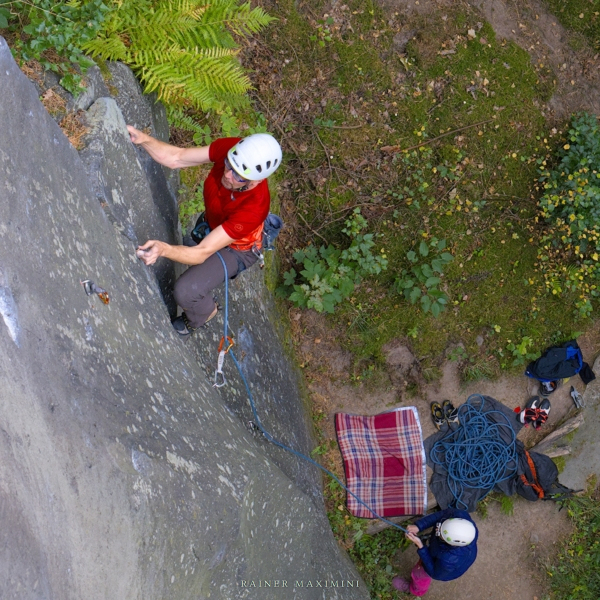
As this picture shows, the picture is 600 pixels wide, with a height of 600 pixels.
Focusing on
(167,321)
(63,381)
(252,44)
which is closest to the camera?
(63,381)

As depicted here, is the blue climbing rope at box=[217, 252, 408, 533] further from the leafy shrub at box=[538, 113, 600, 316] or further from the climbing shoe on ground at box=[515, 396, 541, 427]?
the leafy shrub at box=[538, 113, 600, 316]

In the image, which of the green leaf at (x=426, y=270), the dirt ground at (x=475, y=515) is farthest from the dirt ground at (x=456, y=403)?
the green leaf at (x=426, y=270)

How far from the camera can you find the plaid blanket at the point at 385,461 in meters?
7.39

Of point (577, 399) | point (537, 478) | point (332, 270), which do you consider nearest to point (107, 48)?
point (332, 270)

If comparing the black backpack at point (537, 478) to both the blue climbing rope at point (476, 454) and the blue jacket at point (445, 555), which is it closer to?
the blue climbing rope at point (476, 454)

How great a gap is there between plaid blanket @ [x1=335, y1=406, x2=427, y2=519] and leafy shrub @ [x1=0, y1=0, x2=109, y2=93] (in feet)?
17.3

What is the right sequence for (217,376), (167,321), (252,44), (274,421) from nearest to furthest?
(167,321), (217,376), (274,421), (252,44)

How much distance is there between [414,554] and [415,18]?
7.25 meters

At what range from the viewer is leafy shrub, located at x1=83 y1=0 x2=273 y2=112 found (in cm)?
438

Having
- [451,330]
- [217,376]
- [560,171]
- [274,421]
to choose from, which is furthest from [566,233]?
[217,376]

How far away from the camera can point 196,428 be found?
3.76 m

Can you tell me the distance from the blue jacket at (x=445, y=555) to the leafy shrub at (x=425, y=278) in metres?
2.52

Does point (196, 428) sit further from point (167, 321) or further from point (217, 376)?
point (217, 376)

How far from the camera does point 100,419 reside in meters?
2.83
